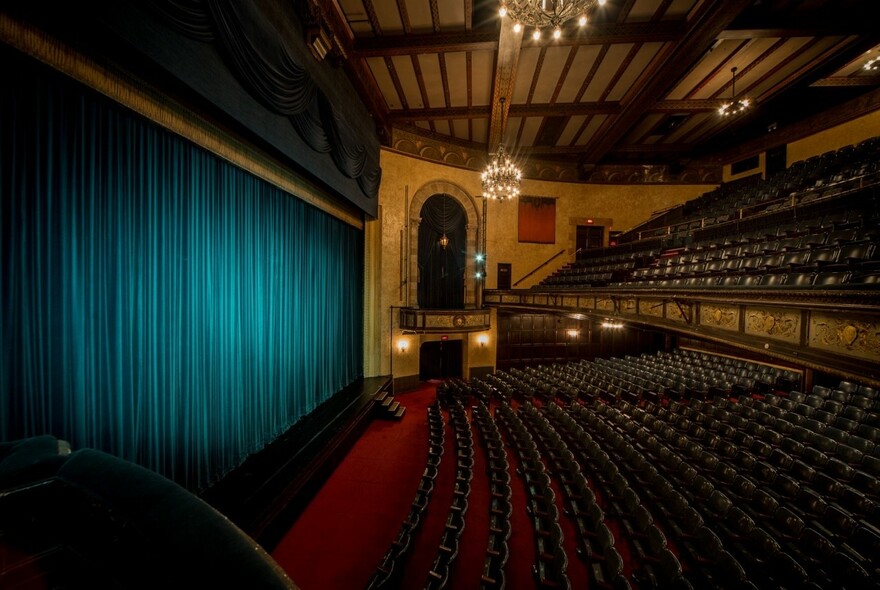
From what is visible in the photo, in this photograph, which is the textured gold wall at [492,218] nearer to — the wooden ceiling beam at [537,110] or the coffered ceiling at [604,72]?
the coffered ceiling at [604,72]

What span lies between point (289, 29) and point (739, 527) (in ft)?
22.9

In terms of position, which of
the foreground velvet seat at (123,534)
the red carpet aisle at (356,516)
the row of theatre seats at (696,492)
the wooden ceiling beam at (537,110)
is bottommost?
the red carpet aisle at (356,516)

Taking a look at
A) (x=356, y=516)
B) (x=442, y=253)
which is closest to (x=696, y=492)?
(x=356, y=516)

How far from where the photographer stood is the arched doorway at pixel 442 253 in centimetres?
956

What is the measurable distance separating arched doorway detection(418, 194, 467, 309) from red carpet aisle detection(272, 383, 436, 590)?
4.39m

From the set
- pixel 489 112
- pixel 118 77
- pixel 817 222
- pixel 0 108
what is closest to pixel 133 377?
pixel 0 108

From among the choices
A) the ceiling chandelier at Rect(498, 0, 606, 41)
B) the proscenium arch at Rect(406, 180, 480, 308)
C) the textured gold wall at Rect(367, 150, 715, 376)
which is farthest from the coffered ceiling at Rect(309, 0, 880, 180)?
the ceiling chandelier at Rect(498, 0, 606, 41)

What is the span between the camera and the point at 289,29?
4422 millimetres

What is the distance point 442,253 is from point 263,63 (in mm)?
6718

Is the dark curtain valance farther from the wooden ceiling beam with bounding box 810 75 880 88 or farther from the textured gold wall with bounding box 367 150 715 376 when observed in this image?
the wooden ceiling beam with bounding box 810 75 880 88

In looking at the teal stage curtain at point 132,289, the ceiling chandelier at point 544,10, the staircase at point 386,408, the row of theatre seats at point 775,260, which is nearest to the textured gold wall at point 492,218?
the staircase at point 386,408

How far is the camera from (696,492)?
3.55m

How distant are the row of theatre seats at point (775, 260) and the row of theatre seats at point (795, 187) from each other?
47 cm

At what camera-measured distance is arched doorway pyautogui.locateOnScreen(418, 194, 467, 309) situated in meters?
9.56
